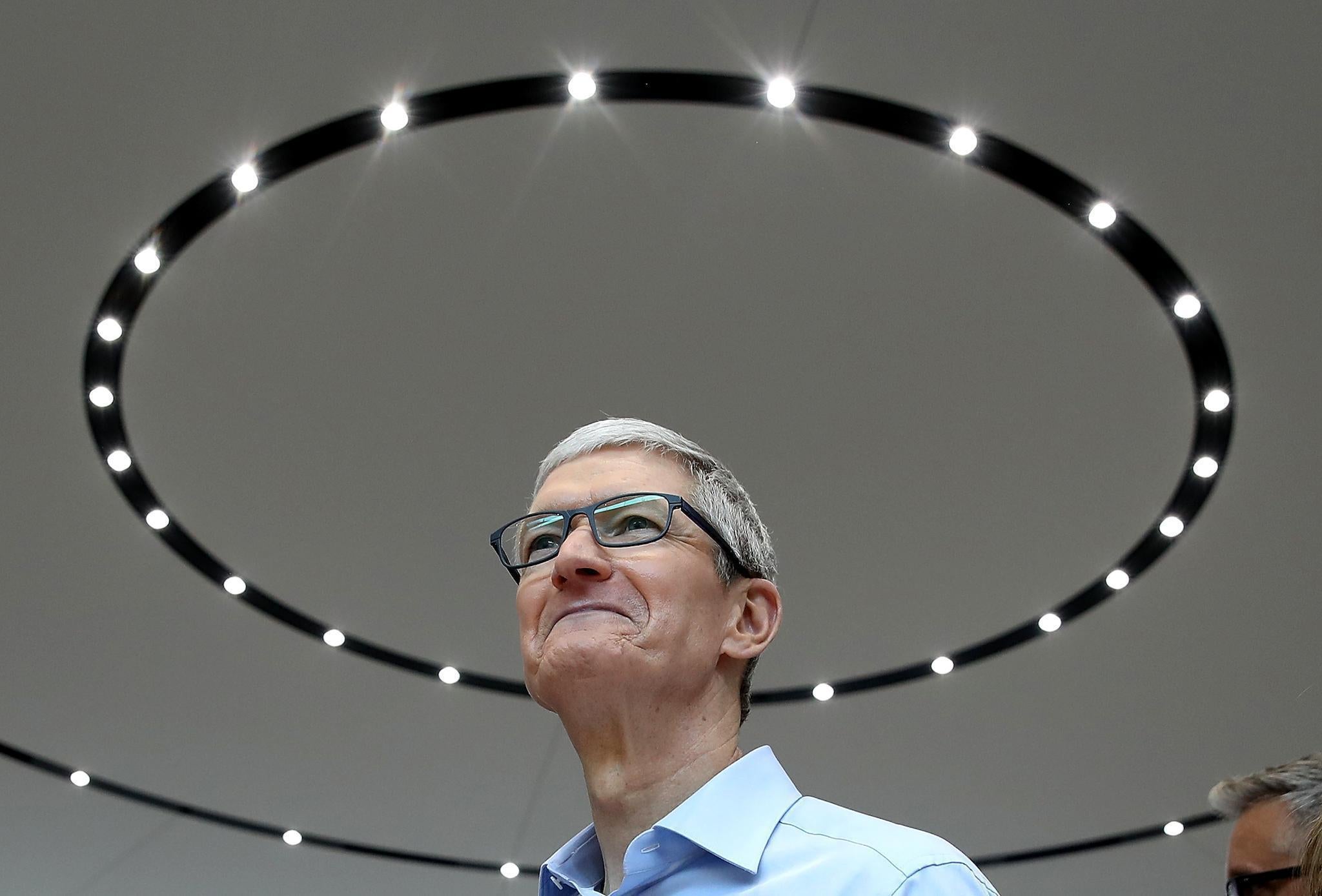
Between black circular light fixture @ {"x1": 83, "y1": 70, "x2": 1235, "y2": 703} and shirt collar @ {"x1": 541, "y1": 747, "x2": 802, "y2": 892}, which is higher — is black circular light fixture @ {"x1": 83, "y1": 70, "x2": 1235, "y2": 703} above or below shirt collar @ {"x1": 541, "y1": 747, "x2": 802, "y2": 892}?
above

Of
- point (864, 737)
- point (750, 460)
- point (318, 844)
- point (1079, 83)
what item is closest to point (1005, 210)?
point (1079, 83)

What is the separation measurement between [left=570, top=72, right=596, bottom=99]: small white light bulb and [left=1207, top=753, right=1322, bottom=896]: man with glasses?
327cm

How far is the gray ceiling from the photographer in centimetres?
464

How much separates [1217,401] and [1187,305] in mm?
726

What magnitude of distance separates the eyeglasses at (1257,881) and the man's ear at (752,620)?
157 centimetres

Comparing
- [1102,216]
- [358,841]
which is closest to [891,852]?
[1102,216]

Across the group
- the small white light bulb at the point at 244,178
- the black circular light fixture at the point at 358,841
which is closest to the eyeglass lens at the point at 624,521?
the small white light bulb at the point at 244,178

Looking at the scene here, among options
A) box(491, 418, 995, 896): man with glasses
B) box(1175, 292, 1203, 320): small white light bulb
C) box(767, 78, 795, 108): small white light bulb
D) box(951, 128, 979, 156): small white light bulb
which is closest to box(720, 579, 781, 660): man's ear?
box(491, 418, 995, 896): man with glasses

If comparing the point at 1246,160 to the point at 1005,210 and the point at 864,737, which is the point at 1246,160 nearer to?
the point at 1005,210

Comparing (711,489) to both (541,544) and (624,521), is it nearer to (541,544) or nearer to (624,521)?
(624,521)

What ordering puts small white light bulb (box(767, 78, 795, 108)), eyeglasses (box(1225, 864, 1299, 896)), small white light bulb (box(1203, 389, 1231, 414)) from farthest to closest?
small white light bulb (box(1203, 389, 1231, 414)) → small white light bulb (box(767, 78, 795, 108)) → eyeglasses (box(1225, 864, 1299, 896))

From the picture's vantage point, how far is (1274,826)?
2.86 meters

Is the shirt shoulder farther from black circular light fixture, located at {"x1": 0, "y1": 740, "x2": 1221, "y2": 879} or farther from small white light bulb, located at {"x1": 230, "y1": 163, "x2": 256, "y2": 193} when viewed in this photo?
black circular light fixture, located at {"x1": 0, "y1": 740, "x2": 1221, "y2": 879}

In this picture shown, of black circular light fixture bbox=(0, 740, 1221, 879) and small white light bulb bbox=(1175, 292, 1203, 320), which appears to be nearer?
small white light bulb bbox=(1175, 292, 1203, 320)
